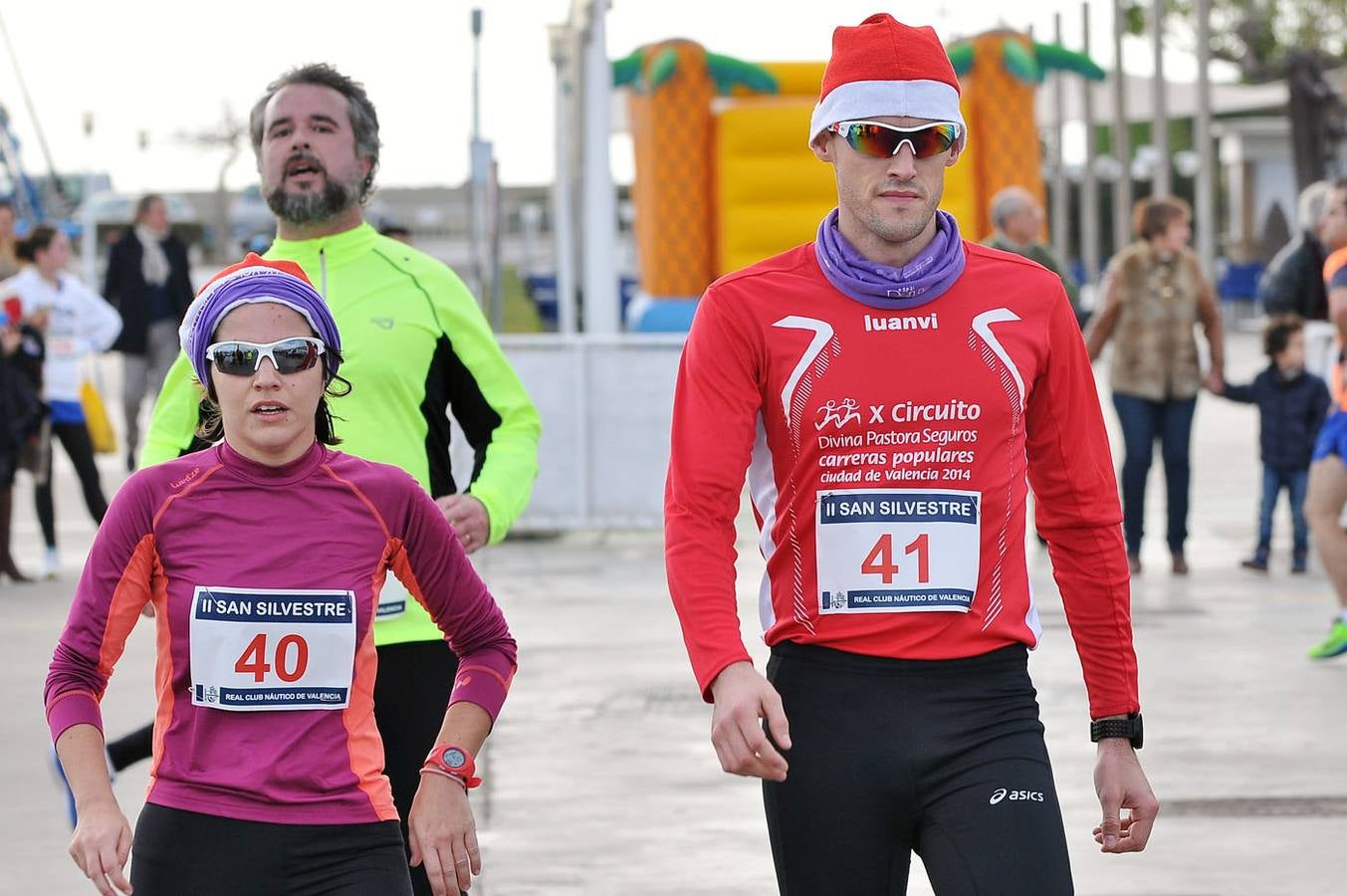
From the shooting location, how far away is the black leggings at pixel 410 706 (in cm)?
464

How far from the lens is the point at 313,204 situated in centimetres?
494

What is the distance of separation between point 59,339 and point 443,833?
10.4 meters

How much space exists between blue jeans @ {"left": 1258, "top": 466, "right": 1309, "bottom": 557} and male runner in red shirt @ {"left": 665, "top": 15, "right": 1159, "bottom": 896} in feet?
29.1

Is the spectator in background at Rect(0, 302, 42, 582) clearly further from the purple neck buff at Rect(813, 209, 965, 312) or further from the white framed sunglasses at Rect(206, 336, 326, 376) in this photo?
the purple neck buff at Rect(813, 209, 965, 312)

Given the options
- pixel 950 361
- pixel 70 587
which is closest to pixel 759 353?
pixel 950 361

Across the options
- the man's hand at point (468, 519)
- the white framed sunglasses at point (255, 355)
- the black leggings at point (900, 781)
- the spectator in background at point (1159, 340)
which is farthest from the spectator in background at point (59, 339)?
the black leggings at point (900, 781)

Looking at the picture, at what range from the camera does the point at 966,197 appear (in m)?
18.8

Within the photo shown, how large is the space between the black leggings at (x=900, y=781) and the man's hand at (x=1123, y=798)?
0.16 meters

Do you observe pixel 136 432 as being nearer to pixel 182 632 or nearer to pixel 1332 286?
pixel 1332 286

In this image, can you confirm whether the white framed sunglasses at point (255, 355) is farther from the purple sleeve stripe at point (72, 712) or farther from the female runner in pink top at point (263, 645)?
the purple sleeve stripe at point (72, 712)

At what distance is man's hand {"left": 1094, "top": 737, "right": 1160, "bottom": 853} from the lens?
12.6 feet

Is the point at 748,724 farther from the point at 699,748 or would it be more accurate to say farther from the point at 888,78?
the point at 699,748

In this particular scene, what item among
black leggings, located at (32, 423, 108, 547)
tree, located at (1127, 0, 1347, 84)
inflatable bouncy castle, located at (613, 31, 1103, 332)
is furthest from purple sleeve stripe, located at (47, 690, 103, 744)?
tree, located at (1127, 0, 1347, 84)

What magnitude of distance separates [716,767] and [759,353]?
4.43 metres
